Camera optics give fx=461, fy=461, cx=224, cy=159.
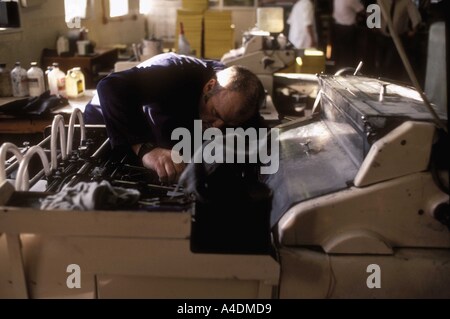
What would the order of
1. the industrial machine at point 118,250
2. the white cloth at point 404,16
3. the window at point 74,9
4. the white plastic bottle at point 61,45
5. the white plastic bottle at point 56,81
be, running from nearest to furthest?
the industrial machine at point 118,250
the white plastic bottle at point 56,81
the white plastic bottle at point 61,45
the window at point 74,9
the white cloth at point 404,16

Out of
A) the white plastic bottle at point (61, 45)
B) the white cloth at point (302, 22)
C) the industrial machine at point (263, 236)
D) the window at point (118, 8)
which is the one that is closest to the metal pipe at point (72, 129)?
the industrial machine at point (263, 236)

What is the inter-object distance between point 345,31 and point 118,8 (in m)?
3.10

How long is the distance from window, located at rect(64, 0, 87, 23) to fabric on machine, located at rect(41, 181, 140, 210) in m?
3.50

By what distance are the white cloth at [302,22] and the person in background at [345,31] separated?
528 mm

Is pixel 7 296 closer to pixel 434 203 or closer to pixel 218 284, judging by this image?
pixel 218 284

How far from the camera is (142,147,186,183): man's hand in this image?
1.58m

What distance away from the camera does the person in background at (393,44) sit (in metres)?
5.56

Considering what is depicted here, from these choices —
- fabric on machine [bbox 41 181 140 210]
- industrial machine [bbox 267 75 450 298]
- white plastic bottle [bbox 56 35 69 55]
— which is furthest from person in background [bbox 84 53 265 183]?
white plastic bottle [bbox 56 35 69 55]

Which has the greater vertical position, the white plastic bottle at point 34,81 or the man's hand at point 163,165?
the white plastic bottle at point 34,81

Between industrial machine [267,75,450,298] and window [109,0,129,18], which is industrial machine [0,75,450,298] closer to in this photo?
industrial machine [267,75,450,298]

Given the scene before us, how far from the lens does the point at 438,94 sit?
8.20 ft

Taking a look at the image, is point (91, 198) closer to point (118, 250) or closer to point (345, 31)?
point (118, 250)

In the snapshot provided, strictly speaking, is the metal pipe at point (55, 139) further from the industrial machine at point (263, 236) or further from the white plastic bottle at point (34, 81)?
the white plastic bottle at point (34, 81)

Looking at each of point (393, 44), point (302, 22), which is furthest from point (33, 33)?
point (393, 44)
